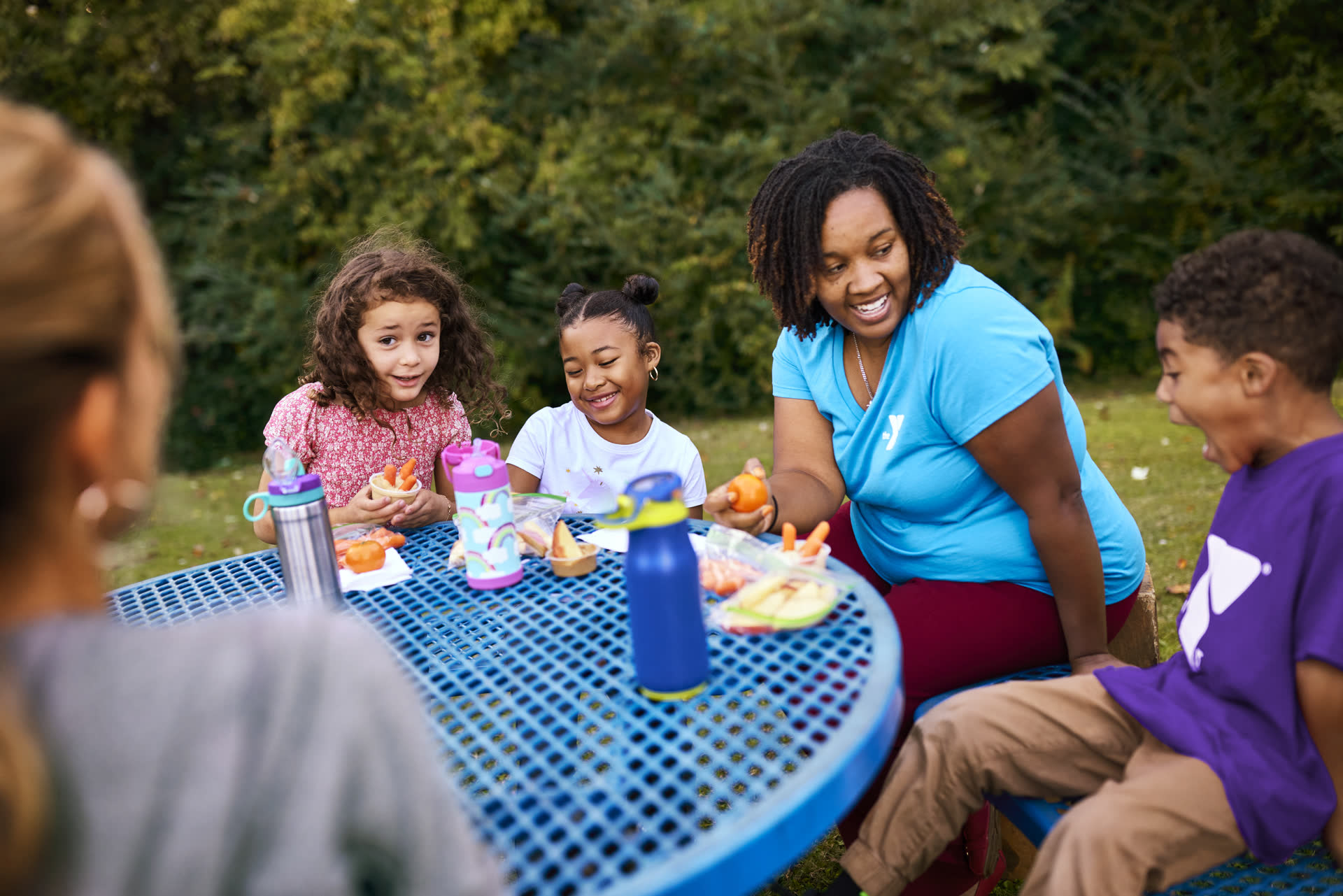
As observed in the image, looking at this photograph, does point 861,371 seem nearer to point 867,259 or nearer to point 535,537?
point 867,259

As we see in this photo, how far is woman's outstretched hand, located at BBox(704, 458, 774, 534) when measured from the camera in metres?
2.02

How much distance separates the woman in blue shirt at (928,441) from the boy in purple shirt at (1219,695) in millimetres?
321

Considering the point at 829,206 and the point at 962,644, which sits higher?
the point at 829,206

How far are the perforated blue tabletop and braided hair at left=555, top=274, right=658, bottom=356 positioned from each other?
1376 millimetres

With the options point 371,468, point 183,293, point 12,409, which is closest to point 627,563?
point 12,409

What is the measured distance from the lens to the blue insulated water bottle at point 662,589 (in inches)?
51.9

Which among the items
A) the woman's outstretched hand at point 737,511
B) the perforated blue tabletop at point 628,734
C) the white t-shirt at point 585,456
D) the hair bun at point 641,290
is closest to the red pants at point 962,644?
the woman's outstretched hand at point 737,511

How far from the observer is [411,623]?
1.81m

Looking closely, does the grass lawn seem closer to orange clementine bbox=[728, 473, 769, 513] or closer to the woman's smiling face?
orange clementine bbox=[728, 473, 769, 513]

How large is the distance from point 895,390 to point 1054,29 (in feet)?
28.4

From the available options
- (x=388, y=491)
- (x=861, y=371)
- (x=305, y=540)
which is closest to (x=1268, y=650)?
(x=861, y=371)

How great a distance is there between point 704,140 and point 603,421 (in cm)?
618

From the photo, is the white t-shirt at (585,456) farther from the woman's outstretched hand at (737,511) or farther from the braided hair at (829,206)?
the woman's outstretched hand at (737,511)

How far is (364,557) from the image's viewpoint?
2076 mm
